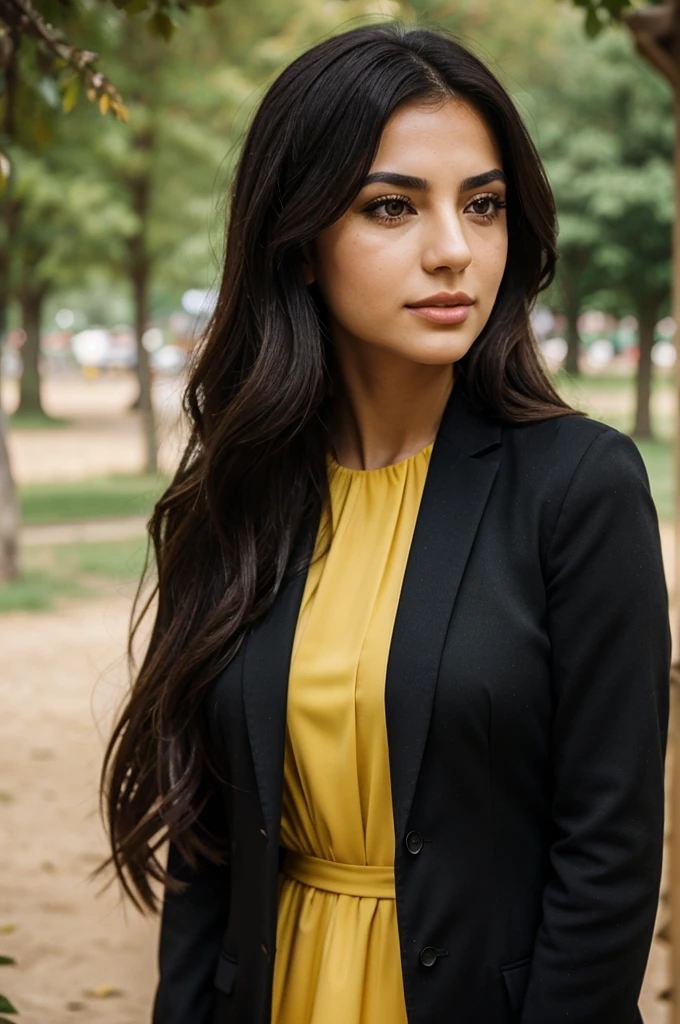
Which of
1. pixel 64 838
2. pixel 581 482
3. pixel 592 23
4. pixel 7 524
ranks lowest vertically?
pixel 64 838

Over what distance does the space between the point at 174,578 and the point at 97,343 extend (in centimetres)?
7084

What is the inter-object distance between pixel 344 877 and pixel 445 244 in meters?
1.08

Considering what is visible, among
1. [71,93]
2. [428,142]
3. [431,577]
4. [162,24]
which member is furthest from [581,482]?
[162,24]

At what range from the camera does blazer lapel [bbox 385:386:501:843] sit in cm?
200

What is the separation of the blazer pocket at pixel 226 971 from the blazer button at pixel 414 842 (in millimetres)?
512

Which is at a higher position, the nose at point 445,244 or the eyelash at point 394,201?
the eyelash at point 394,201

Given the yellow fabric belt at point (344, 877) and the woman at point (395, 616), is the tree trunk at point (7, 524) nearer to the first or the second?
the woman at point (395, 616)

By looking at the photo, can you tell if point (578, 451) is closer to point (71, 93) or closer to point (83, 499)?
point (71, 93)

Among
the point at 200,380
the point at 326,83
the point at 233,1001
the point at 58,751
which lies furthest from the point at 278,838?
the point at 58,751

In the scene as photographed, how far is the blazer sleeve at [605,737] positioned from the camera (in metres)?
1.93

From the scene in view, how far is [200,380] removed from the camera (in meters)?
2.53

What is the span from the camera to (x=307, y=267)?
2365 mm

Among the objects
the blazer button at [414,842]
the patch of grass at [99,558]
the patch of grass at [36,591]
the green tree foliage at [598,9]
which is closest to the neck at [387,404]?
the blazer button at [414,842]

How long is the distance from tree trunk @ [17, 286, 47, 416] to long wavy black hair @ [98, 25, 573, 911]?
31.4m
